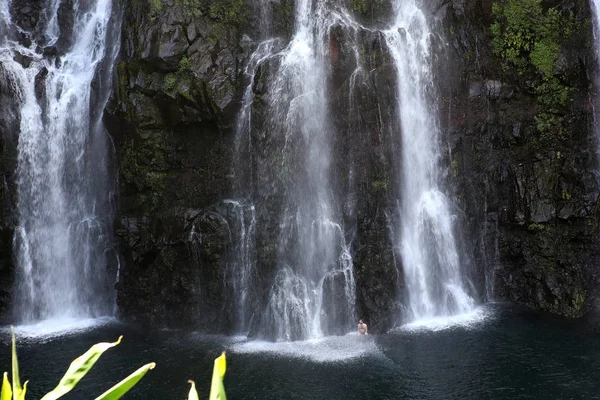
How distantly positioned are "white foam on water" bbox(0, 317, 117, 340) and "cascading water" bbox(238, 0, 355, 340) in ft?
20.7

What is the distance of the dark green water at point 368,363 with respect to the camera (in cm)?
1466

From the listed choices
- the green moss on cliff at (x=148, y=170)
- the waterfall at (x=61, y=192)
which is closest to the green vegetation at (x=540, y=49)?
the green moss on cliff at (x=148, y=170)

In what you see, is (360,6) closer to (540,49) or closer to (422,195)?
(540,49)

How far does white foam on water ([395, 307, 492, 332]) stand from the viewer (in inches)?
755

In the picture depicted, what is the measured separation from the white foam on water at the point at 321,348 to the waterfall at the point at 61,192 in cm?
705

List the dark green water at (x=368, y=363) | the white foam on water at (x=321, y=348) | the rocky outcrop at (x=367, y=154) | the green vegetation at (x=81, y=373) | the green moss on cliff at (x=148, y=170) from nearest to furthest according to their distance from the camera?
the green vegetation at (x=81, y=373), the dark green water at (x=368, y=363), the white foam on water at (x=321, y=348), the rocky outcrop at (x=367, y=154), the green moss on cliff at (x=148, y=170)

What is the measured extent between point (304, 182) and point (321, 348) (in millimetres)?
6158

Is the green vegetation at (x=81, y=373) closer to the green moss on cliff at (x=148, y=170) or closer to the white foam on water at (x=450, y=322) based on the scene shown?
the white foam on water at (x=450, y=322)

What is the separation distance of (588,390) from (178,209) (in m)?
14.3

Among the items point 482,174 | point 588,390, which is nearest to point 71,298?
point 482,174

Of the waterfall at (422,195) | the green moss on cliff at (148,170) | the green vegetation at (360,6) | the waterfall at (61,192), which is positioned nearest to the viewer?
the waterfall at (422,195)

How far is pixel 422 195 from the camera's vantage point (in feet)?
71.7

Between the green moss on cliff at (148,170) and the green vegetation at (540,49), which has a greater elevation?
the green vegetation at (540,49)

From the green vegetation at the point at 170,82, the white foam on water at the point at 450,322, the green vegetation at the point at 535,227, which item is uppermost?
the green vegetation at the point at 170,82
